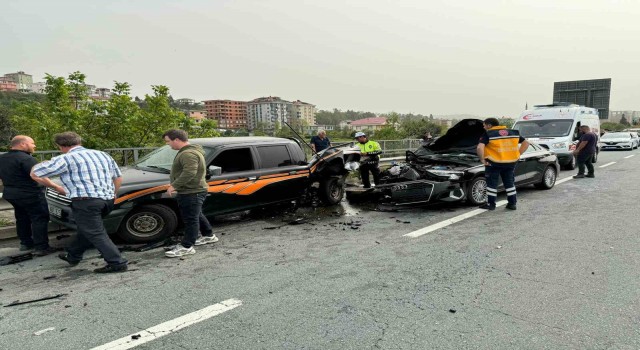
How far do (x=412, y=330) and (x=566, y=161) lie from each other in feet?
41.5

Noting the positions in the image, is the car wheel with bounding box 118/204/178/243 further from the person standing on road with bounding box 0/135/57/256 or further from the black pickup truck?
the person standing on road with bounding box 0/135/57/256

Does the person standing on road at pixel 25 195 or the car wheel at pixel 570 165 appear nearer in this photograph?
the person standing on road at pixel 25 195

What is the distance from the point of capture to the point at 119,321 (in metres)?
3.16

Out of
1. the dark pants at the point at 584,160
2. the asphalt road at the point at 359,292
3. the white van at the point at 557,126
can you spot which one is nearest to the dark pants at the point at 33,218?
the asphalt road at the point at 359,292

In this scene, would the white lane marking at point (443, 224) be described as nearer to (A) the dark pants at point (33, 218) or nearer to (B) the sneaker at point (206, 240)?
(B) the sneaker at point (206, 240)

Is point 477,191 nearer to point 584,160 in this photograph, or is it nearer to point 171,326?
point 584,160

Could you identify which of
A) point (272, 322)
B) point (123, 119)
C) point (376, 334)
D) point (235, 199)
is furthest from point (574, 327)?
point (123, 119)

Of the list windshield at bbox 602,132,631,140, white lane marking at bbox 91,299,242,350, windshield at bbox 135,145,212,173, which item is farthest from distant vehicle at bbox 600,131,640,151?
white lane marking at bbox 91,299,242,350

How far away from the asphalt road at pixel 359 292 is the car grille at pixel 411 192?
1.11 m

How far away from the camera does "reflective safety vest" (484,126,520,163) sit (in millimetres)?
7070

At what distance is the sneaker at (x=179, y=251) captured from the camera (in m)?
4.84

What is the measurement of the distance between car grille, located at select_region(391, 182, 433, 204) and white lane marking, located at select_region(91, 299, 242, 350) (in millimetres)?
4488

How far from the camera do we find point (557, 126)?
43.9ft

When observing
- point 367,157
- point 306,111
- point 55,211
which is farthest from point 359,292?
point 306,111
